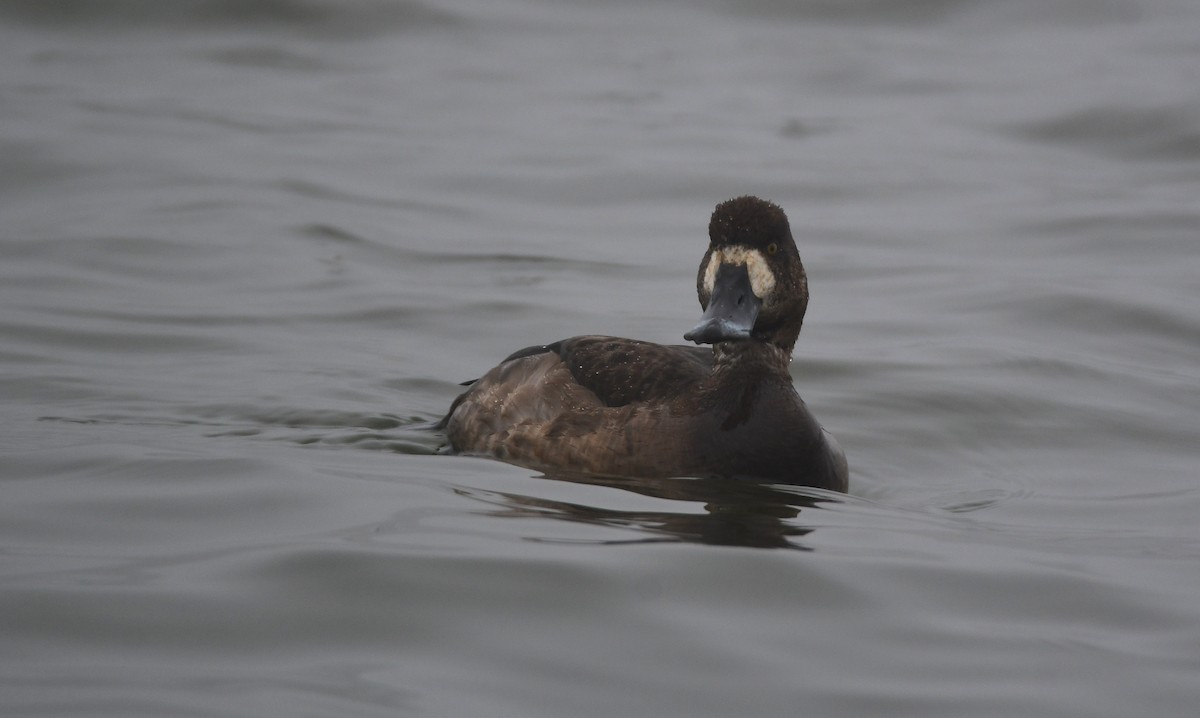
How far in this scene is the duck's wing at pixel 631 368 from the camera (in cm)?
660

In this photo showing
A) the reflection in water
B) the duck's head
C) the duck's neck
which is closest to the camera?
the reflection in water

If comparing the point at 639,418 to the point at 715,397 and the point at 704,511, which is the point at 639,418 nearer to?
the point at 715,397

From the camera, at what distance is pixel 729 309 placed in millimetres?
6219

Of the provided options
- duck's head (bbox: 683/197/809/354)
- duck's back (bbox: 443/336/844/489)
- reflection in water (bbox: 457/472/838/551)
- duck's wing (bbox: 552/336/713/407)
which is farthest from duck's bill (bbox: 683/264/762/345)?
reflection in water (bbox: 457/472/838/551)

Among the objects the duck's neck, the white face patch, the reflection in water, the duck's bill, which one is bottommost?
the reflection in water

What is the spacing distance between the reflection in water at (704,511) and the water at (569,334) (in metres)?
0.03

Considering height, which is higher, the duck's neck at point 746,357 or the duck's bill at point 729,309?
the duck's bill at point 729,309

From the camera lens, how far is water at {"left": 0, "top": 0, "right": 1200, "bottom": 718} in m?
4.30

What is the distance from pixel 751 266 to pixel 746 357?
15.5 inches

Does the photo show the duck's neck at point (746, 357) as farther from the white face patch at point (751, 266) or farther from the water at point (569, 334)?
the water at point (569, 334)

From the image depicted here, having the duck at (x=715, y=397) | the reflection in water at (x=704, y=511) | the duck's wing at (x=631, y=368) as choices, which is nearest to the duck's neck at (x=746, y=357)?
the duck at (x=715, y=397)

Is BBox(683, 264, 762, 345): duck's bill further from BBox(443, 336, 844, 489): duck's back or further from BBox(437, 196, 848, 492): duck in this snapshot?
BBox(443, 336, 844, 489): duck's back

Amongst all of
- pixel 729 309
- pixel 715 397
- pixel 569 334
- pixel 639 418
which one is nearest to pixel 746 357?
pixel 715 397

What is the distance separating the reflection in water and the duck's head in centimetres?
59
